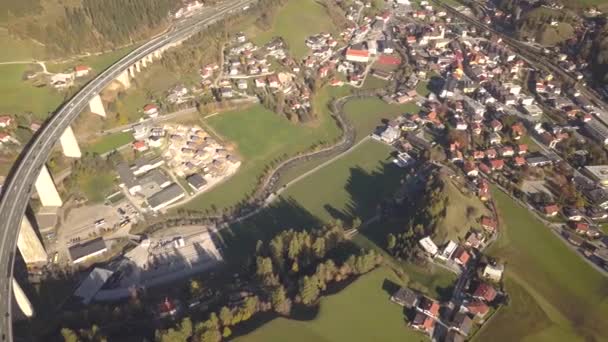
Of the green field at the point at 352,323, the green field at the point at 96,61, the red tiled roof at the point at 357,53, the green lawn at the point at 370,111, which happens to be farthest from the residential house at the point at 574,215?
the green field at the point at 96,61

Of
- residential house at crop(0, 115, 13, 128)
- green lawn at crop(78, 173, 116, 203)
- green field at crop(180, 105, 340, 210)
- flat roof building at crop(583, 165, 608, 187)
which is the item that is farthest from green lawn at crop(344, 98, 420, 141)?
residential house at crop(0, 115, 13, 128)

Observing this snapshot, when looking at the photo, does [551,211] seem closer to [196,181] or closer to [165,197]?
[196,181]

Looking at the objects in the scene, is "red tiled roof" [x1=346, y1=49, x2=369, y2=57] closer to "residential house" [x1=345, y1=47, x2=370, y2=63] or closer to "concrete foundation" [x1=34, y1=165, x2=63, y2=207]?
"residential house" [x1=345, y1=47, x2=370, y2=63]

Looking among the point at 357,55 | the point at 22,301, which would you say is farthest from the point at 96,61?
the point at 357,55

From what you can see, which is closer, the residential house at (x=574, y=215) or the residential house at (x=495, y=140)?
the residential house at (x=574, y=215)

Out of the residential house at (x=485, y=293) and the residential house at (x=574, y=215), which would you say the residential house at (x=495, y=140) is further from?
the residential house at (x=485, y=293)
